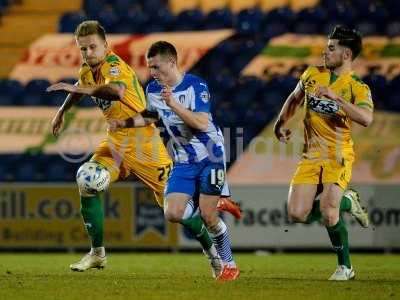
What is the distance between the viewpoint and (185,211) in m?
9.07

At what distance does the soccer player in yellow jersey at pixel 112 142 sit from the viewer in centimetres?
976

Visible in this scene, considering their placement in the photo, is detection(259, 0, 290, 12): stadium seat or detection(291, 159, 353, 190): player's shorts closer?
detection(291, 159, 353, 190): player's shorts

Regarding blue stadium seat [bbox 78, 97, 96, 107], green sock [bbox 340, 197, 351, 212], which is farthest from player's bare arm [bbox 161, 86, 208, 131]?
blue stadium seat [bbox 78, 97, 96, 107]

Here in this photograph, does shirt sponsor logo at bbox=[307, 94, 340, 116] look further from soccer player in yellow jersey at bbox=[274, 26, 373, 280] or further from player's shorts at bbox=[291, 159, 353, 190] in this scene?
player's shorts at bbox=[291, 159, 353, 190]

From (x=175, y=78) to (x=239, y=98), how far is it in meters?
8.01

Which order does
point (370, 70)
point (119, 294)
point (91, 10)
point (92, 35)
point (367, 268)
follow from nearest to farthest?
point (119, 294), point (92, 35), point (367, 268), point (370, 70), point (91, 10)

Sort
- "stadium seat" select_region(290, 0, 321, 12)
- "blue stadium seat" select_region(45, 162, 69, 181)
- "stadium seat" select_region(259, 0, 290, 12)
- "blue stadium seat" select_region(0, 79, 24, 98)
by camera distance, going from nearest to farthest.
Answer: "blue stadium seat" select_region(45, 162, 69, 181)
"blue stadium seat" select_region(0, 79, 24, 98)
"stadium seat" select_region(290, 0, 321, 12)
"stadium seat" select_region(259, 0, 290, 12)

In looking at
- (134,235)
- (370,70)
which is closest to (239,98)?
(370,70)

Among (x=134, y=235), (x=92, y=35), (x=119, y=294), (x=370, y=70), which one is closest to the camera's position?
(x=119, y=294)

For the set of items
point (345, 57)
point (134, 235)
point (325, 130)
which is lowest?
point (134, 235)

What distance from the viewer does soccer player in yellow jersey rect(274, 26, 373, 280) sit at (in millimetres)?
9445

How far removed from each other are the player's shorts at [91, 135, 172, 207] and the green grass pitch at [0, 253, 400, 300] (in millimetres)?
875

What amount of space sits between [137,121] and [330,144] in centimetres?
170

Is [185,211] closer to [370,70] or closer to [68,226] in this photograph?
[68,226]
